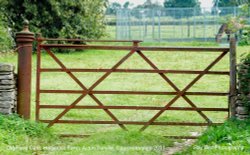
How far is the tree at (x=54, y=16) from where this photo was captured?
23.7 m

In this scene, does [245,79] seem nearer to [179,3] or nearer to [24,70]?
[24,70]

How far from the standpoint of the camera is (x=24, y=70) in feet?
27.5

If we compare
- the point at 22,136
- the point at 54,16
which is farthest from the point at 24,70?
the point at 54,16

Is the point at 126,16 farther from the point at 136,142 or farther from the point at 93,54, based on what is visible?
the point at 136,142

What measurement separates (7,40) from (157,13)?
1454 centimetres

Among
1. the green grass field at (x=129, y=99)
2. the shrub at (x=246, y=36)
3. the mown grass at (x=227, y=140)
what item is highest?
the shrub at (x=246, y=36)

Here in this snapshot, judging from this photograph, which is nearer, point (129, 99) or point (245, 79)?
point (245, 79)

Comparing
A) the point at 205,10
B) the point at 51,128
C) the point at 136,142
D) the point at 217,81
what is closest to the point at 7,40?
the point at 217,81

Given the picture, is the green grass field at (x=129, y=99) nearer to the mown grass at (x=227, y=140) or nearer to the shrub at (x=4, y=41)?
the shrub at (x=4, y=41)

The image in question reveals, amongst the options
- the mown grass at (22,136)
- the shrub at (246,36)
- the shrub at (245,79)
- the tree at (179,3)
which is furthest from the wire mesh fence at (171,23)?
the tree at (179,3)

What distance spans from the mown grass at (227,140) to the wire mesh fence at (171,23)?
24500 millimetres

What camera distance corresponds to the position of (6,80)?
8.12 meters

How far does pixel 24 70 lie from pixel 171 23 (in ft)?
87.5

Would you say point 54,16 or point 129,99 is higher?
point 54,16
